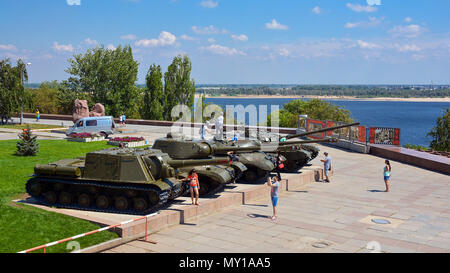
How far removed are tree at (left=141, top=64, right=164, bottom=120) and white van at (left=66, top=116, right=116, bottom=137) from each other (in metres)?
22.6

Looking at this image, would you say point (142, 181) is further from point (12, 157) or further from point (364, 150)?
point (364, 150)

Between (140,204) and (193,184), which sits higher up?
(193,184)

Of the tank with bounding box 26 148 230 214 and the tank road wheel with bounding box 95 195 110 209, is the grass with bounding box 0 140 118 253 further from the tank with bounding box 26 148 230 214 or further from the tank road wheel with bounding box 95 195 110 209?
the tank road wheel with bounding box 95 195 110 209

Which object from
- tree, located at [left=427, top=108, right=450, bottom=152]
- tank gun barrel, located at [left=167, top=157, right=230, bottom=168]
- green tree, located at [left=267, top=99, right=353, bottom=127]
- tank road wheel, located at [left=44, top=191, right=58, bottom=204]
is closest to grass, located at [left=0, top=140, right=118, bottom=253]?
tank road wheel, located at [left=44, top=191, right=58, bottom=204]

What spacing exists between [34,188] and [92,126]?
1866cm

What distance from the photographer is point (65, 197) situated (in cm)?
1495

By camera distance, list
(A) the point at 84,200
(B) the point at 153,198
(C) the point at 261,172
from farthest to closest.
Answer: (C) the point at 261,172, (A) the point at 84,200, (B) the point at 153,198

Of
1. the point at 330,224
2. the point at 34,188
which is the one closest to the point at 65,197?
the point at 34,188

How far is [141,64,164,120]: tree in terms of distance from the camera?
188ft

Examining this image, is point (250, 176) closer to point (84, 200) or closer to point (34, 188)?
point (84, 200)

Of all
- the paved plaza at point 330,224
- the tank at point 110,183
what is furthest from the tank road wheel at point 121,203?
the paved plaza at point 330,224

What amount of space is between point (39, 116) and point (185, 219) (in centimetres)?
4268

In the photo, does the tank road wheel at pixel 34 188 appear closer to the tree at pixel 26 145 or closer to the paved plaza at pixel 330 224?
the paved plaza at pixel 330 224

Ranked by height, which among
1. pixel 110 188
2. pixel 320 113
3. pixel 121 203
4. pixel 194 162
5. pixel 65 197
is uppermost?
pixel 320 113
